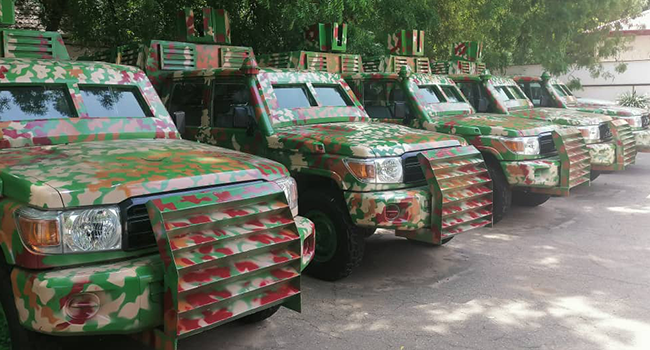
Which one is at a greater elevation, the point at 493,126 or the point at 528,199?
the point at 493,126

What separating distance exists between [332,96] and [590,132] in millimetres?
4721

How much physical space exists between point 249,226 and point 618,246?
15.9 ft

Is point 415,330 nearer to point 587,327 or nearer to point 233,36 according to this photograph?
point 587,327

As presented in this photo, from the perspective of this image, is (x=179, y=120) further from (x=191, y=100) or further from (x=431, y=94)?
(x=431, y=94)

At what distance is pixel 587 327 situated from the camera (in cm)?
407

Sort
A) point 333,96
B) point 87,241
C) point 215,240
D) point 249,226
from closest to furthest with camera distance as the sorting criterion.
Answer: point 87,241
point 215,240
point 249,226
point 333,96

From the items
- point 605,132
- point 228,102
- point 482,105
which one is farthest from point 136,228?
point 605,132

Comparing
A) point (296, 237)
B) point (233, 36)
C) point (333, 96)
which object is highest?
point (233, 36)

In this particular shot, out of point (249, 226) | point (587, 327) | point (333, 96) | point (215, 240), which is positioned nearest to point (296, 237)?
point (249, 226)

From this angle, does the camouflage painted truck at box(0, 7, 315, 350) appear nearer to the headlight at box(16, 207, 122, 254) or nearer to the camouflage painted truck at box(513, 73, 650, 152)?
the headlight at box(16, 207, 122, 254)

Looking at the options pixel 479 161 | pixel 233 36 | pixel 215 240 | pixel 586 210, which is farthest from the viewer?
pixel 233 36

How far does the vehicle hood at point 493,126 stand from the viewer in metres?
6.88

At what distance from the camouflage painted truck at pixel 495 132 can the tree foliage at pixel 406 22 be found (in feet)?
7.42

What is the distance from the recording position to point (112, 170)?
3023 millimetres
